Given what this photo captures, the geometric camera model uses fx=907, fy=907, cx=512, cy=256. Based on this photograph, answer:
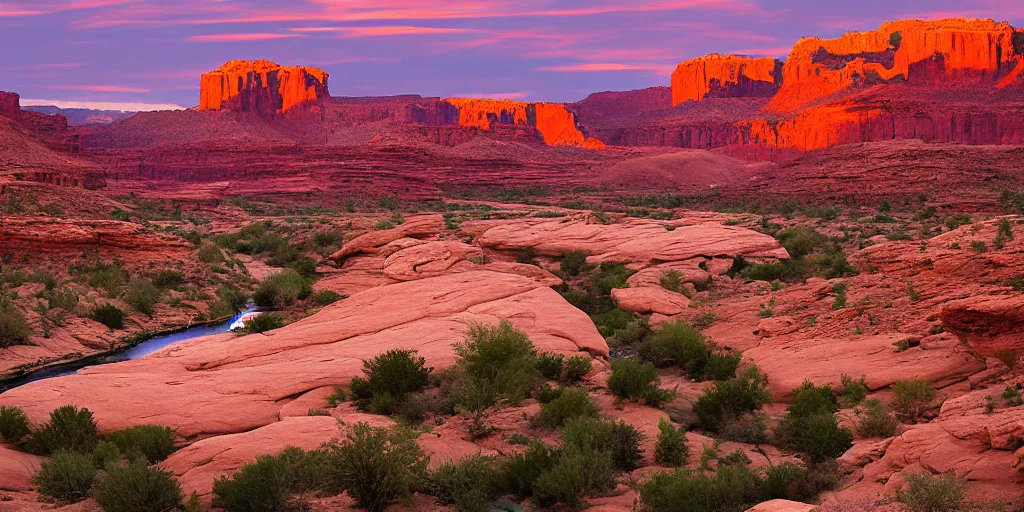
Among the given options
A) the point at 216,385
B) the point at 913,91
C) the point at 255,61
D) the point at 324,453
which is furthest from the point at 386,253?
the point at 255,61

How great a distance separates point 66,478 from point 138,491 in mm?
1608

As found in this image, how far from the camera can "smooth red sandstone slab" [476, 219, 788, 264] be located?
3434 centimetres

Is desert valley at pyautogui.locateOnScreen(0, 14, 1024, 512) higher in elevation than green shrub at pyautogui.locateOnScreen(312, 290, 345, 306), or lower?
higher

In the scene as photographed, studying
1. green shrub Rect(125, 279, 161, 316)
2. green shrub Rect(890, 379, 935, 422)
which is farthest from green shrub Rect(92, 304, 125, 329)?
green shrub Rect(890, 379, 935, 422)

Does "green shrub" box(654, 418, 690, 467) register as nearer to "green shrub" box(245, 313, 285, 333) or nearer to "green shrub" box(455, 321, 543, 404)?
"green shrub" box(455, 321, 543, 404)

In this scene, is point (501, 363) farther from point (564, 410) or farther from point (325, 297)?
point (325, 297)

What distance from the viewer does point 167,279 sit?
35312 mm

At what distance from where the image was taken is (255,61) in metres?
162

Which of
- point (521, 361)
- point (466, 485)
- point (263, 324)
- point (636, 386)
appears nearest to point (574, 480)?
point (466, 485)

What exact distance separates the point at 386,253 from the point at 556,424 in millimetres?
20778

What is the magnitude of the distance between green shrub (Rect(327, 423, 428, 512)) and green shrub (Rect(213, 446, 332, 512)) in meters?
0.27

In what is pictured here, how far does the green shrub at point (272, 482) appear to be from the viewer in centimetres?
1263

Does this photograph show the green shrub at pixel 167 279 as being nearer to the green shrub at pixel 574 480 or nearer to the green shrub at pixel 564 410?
the green shrub at pixel 564 410

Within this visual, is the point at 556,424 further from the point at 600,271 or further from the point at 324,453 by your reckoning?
the point at 600,271
